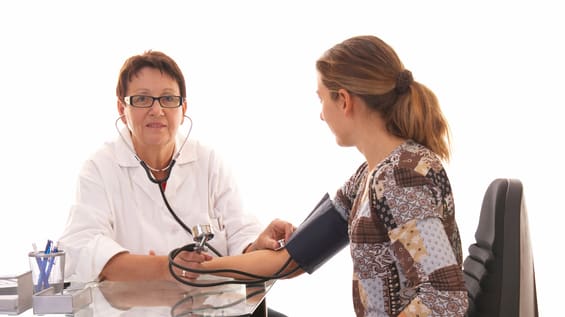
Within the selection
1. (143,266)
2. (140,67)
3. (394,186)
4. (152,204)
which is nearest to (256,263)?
(143,266)

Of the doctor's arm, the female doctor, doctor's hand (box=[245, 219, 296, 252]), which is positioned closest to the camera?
the doctor's arm

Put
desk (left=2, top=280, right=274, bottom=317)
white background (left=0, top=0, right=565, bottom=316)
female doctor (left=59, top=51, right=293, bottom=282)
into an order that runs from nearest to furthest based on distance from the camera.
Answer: desk (left=2, top=280, right=274, bottom=317) → female doctor (left=59, top=51, right=293, bottom=282) → white background (left=0, top=0, right=565, bottom=316)

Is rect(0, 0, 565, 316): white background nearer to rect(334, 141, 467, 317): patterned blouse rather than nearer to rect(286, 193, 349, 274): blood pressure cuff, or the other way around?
rect(286, 193, 349, 274): blood pressure cuff

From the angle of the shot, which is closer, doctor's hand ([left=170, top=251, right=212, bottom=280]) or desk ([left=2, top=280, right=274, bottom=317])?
desk ([left=2, top=280, right=274, bottom=317])

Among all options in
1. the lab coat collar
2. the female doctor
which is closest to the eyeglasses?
the female doctor

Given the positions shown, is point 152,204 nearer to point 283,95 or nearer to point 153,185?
point 153,185

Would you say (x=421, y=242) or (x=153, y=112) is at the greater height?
(x=153, y=112)

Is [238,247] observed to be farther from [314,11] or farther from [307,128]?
[314,11]

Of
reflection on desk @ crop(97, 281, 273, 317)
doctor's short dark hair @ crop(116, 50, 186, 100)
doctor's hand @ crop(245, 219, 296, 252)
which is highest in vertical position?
doctor's short dark hair @ crop(116, 50, 186, 100)

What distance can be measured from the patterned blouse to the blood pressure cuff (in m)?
0.20

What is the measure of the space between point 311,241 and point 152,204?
2.20 ft

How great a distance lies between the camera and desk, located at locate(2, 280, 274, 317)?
1.55m

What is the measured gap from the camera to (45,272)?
5.36ft

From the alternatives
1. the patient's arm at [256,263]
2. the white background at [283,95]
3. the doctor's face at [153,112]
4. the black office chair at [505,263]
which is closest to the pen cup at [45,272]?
the patient's arm at [256,263]
